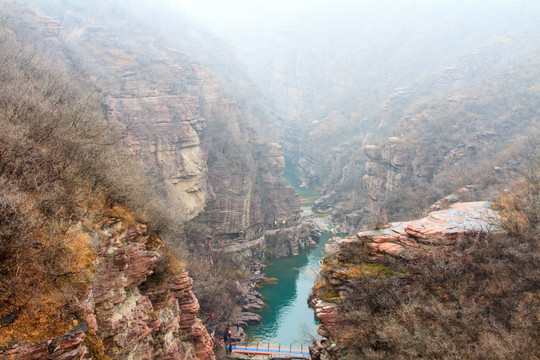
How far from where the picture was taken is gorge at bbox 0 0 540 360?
10.7 meters

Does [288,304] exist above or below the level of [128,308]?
below

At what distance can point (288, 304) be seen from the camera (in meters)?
42.8

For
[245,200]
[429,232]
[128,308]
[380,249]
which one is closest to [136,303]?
[128,308]

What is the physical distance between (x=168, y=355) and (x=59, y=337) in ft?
27.6

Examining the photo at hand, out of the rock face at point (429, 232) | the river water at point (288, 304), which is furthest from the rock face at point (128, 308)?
the river water at point (288, 304)

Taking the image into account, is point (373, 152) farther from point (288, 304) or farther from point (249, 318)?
point (249, 318)

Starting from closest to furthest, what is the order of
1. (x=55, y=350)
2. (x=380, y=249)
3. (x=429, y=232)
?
(x=55, y=350)
(x=429, y=232)
(x=380, y=249)

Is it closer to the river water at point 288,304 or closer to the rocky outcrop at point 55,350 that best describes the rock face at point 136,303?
the rocky outcrop at point 55,350

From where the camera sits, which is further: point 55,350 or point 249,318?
point 249,318

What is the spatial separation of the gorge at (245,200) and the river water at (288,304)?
275 mm

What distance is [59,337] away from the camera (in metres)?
8.06

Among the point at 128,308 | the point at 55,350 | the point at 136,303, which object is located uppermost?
the point at 55,350

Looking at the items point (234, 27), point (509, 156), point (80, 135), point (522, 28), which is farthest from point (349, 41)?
point (80, 135)

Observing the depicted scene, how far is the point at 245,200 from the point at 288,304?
2050cm
